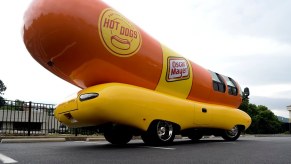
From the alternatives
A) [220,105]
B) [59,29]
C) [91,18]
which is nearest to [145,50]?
[91,18]

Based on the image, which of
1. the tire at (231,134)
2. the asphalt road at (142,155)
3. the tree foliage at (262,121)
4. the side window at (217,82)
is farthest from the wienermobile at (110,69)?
the tree foliage at (262,121)

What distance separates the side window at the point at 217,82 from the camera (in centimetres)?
1049

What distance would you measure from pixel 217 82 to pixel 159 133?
11.7 ft

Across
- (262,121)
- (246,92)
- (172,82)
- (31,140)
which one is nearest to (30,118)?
(31,140)

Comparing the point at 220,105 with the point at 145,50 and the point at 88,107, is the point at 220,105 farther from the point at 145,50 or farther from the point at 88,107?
the point at 88,107

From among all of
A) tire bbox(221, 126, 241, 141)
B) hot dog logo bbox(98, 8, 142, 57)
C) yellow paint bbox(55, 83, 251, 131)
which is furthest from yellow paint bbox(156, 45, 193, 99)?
tire bbox(221, 126, 241, 141)

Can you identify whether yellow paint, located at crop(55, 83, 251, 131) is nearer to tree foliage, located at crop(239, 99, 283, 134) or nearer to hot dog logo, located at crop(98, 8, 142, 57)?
hot dog logo, located at crop(98, 8, 142, 57)

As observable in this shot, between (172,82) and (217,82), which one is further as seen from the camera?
(217,82)

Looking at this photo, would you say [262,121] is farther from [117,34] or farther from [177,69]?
[117,34]

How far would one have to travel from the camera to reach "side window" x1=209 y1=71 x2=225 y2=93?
34.4 feet

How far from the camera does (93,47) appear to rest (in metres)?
7.07

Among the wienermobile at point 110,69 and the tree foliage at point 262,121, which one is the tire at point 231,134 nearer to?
the wienermobile at point 110,69

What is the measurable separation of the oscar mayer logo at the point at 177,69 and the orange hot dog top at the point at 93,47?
0.09 feet

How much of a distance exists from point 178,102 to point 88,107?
261 centimetres
